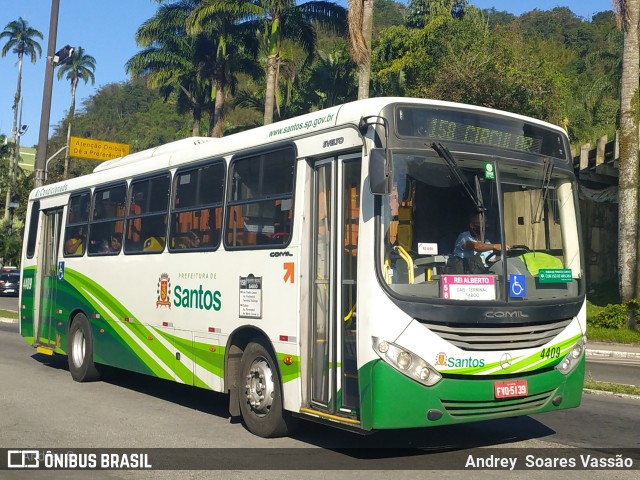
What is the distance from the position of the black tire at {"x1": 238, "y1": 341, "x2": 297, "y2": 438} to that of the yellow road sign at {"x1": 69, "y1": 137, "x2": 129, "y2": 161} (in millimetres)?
37703

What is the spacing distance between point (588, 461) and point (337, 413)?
2344mm

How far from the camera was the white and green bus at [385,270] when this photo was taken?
279 inches

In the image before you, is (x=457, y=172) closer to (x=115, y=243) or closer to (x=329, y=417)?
(x=329, y=417)

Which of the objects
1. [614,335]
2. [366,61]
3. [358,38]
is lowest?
[614,335]

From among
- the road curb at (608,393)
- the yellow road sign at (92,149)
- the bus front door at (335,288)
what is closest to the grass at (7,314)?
the yellow road sign at (92,149)

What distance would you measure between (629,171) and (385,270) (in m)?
18.8

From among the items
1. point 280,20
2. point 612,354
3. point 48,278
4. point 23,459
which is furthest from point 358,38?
point 23,459

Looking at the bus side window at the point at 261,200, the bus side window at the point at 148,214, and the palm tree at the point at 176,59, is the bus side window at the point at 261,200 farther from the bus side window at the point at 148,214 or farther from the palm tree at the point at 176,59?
the palm tree at the point at 176,59

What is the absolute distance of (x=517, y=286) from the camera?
7477 mm

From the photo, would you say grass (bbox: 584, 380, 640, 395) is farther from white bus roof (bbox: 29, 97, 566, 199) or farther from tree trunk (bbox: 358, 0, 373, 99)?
tree trunk (bbox: 358, 0, 373, 99)

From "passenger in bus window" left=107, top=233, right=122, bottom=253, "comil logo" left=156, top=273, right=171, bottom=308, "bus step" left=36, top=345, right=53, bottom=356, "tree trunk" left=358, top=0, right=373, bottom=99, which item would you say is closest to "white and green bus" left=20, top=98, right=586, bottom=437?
"comil logo" left=156, top=273, right=171, bottom=308

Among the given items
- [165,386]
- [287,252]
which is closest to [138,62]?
[165,386]

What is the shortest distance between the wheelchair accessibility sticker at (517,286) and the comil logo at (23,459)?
4.60 metres

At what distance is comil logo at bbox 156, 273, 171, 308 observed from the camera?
10.6m
